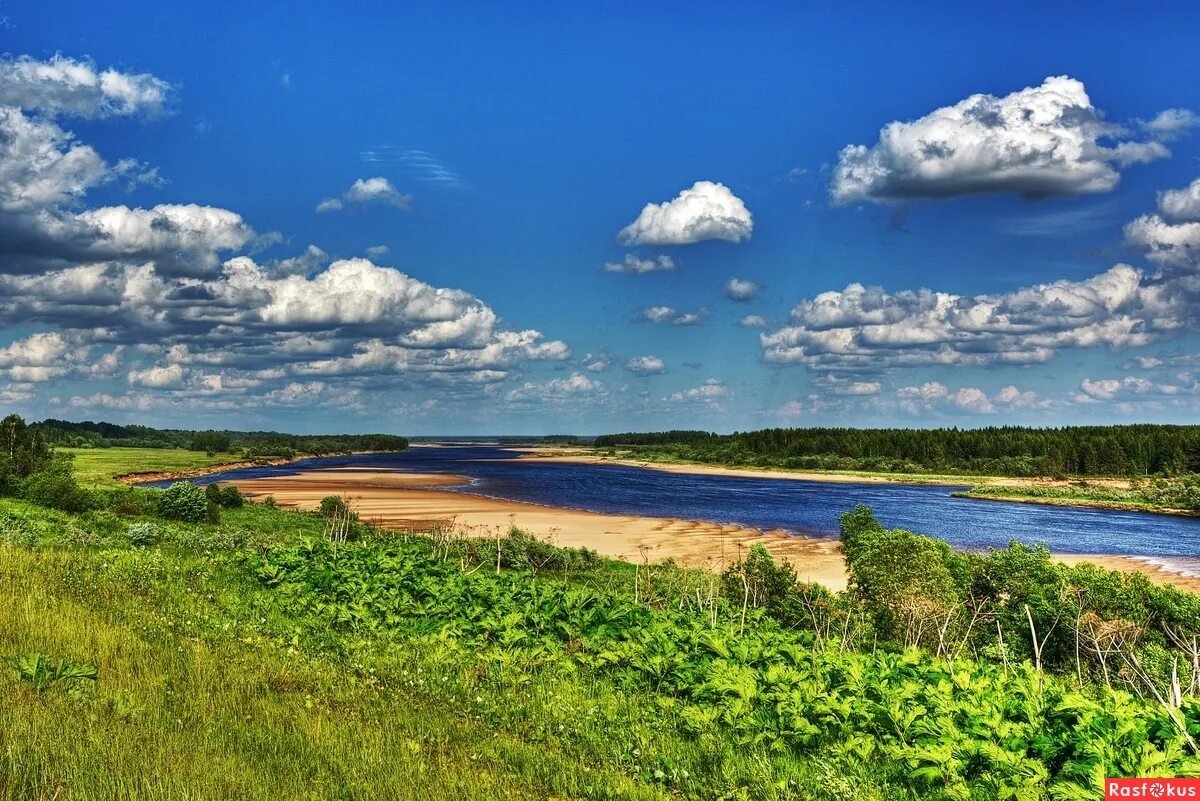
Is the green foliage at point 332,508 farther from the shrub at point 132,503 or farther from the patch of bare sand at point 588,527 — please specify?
the shrub at point 132,503

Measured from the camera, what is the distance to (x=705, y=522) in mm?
64000

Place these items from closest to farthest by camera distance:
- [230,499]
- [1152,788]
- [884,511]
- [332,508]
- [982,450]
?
1. [1152,788]
2. [230,499]
3. [332,508]
4. [884,511]
5. [982,450]

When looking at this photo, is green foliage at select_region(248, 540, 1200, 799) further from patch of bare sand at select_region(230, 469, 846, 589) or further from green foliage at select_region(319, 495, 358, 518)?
green foliage at select_region(319, 495, 358, 518)

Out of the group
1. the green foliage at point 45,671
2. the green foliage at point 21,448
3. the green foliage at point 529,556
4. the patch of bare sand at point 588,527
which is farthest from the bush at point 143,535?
the green foliage at point 21,448

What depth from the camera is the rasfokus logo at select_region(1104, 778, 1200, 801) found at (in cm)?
550

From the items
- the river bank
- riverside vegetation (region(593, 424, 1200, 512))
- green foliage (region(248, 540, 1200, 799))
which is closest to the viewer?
green foliage (region(248, 540, 1200, 799))

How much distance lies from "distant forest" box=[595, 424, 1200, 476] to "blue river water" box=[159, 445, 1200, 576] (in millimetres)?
30955

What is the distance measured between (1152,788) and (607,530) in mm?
52217

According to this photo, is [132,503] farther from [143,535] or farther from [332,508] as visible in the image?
[143,535]

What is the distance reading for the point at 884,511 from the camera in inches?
2972

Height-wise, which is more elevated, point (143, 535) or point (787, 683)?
point (787, 683)

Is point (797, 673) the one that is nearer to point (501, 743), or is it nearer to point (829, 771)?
point (829, 771)

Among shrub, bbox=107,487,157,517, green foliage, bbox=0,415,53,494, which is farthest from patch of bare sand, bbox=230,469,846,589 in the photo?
green foliage, bbox=0,415,53,494

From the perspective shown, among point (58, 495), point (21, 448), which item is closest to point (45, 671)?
point (58, 495)
